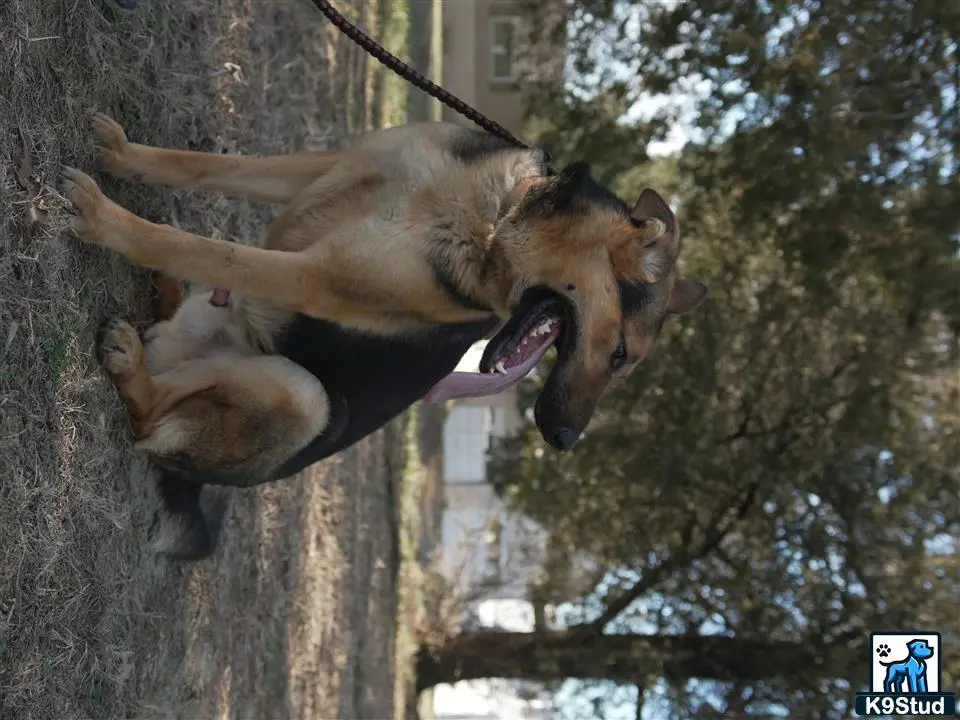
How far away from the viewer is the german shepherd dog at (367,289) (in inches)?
125

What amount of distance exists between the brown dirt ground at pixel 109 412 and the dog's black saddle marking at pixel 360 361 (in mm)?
788

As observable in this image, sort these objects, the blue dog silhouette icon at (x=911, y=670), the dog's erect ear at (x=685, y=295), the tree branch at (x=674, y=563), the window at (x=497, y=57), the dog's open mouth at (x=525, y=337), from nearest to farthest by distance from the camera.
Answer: the dog's open mouth at (x=525, y=337)
the dog's erect ear at (x=685, y=295)
the blue dog silhouette icon at (x=911, y=670)
the tree branch at (x=674, y=563)
the window at (x=497, y=57)

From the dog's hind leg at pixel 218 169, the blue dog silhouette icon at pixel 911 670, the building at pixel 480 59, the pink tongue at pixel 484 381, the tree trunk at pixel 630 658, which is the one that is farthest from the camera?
the building at pixel 480 59

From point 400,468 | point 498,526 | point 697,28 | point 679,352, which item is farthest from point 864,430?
point 498,526

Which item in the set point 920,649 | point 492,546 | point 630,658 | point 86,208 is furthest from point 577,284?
point 492,546

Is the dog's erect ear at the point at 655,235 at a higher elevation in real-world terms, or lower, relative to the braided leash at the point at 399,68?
lower

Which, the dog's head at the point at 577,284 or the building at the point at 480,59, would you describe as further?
the building at the point at 480,59

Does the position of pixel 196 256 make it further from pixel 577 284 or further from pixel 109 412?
pixel 577 284

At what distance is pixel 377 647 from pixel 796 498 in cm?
489

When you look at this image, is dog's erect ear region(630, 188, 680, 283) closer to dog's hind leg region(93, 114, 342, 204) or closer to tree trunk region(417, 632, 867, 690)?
dog's hind leg region(93, 114, 342, 204)

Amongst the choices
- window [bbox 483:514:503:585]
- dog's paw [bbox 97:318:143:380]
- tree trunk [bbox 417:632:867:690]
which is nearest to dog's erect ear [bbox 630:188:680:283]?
dog's paw [bbox 97:318:143:380]

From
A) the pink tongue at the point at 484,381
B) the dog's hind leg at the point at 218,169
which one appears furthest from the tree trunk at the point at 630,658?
the dog's hind leg at the point at 218,169

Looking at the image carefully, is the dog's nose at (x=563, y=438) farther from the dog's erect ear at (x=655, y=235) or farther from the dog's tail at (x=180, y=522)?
the dog's tail at (x=180, y=522)

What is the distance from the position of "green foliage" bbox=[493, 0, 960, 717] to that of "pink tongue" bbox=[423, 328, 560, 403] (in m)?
4.67
